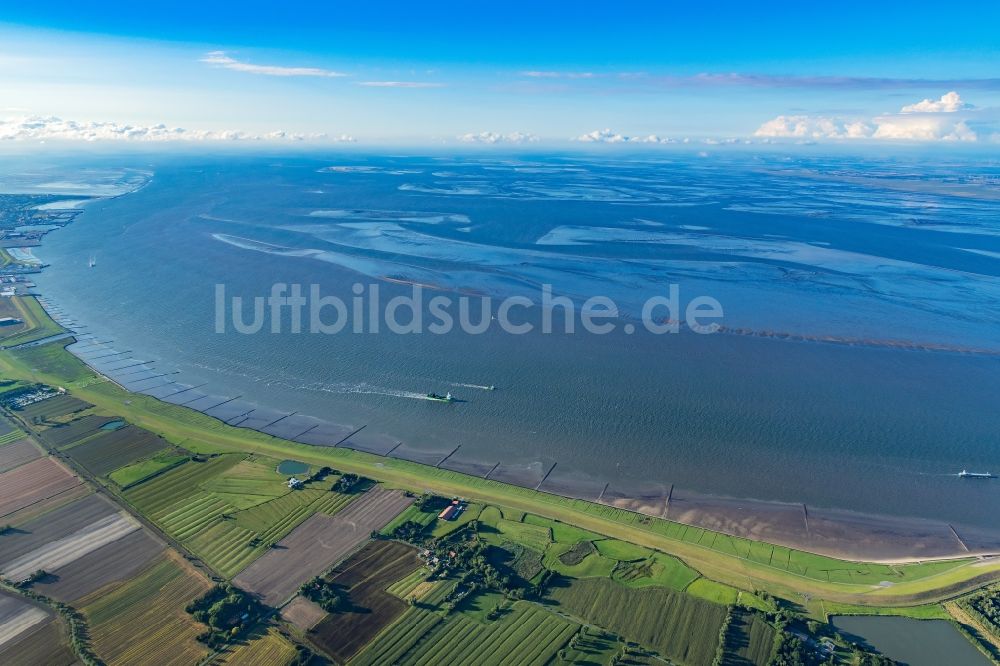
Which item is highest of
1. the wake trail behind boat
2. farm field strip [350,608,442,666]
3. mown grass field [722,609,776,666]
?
the wake trail behind boat

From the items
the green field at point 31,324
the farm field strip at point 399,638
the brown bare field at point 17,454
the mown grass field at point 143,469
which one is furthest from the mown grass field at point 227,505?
the green field at point 31,324

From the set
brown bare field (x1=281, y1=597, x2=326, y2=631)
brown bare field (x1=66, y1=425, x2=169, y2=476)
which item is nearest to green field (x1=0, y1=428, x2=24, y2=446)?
brown bare field (x1=66, y1=425, x2=169, y2=476)

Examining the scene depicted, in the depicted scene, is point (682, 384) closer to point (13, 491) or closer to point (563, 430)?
point (563, 430)

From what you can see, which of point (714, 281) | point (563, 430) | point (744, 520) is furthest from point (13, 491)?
point (714, 281)

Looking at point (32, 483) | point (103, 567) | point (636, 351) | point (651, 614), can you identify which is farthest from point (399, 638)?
point (636, 351)

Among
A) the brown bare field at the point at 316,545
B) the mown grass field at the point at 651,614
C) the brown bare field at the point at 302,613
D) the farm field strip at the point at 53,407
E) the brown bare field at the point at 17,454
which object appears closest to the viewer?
the mown grass field at the point at 651,614

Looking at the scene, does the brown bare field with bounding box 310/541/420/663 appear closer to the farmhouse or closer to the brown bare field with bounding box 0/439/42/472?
the farmhouse

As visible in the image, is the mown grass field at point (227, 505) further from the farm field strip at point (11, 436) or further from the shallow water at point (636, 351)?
the farm field strip at point (11, 436)

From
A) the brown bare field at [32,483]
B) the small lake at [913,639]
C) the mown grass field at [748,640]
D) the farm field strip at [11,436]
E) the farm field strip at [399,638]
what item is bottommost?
the small lake at [913,639]
